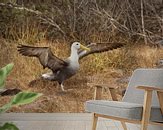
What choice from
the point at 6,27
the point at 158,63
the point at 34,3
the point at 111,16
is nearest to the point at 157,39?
the point at 158,63

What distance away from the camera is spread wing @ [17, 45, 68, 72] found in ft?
15.0

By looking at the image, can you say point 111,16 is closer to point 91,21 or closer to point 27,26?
point 91,21

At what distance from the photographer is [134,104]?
8.70 feet

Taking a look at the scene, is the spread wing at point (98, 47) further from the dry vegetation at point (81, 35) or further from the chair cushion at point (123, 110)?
the chair cushion at point (123, 110)

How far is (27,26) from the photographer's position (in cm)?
463

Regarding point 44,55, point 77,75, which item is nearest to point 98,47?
point 77,75

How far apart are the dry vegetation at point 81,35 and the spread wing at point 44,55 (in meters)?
0.07

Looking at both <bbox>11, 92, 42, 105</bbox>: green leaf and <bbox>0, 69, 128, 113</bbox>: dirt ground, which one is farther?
<bbox>0, 69, 128, 113</bbox>: dirt ground

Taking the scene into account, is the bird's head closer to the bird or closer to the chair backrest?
the bird

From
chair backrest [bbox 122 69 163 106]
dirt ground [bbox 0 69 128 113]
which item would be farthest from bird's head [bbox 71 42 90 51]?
chair backrest [bbox 122 69 163 106]

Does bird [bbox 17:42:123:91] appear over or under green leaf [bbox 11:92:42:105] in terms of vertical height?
under

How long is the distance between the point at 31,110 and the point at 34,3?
1.39m

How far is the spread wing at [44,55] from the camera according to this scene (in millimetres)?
4582

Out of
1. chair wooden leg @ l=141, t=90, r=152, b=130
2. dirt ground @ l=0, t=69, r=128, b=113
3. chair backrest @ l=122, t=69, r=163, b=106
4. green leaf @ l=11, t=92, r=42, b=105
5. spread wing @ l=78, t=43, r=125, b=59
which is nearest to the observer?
green leaf @ l=11, t=92, r=42, b=105
